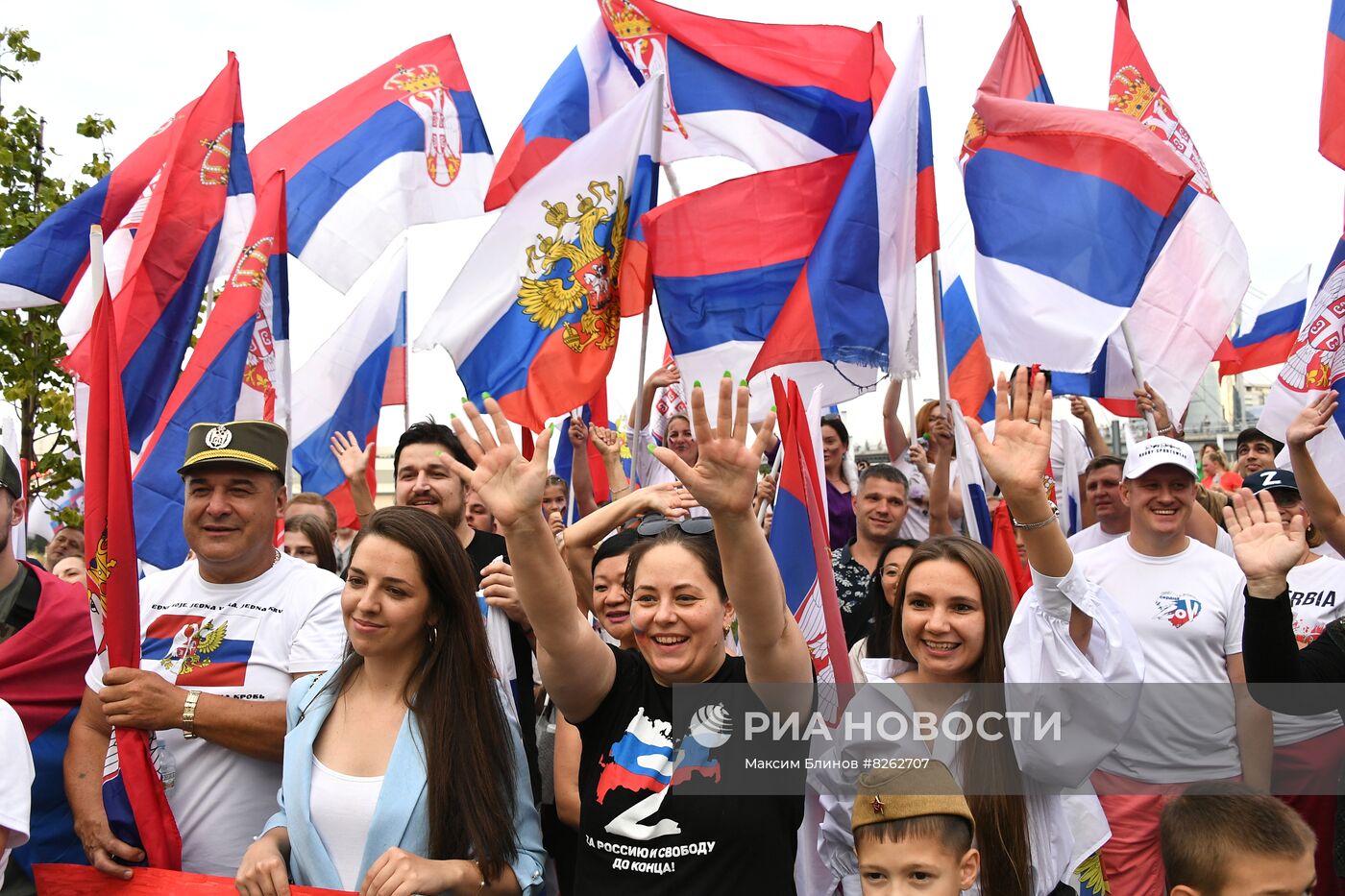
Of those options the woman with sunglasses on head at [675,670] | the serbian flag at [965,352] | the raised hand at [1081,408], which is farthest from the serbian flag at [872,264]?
the serbian flag at [965,352]

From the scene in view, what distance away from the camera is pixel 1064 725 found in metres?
3.22

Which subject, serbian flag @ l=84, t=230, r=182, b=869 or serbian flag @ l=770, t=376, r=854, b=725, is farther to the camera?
serbian flag @ l=770, t=376, r=854, b=725

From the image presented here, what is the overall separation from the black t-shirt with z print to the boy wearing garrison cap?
204 millimetres

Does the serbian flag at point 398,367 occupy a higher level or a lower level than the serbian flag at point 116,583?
higher

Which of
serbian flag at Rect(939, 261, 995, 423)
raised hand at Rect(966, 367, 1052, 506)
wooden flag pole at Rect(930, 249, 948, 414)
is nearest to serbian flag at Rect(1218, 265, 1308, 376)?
serbian flag at Rect(939, 261, 995, 423)

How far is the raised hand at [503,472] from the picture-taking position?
2.87 m

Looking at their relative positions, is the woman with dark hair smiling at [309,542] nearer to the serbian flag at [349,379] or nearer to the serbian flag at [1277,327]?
the serbian flag at [349,379]

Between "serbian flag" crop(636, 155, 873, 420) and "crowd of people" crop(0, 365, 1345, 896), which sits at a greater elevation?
"serbian flag" crop(636, 155, 873, 420)

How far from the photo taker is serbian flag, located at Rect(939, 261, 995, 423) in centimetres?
953

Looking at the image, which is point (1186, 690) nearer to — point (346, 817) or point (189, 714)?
point (346, 817)

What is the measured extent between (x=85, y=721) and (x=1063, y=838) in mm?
2787

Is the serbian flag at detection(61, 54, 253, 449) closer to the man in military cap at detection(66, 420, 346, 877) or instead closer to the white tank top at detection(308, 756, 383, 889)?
the man in military cap at detection(66, 420, 346, 877)

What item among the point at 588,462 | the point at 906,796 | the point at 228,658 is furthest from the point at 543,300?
the point at 906,796

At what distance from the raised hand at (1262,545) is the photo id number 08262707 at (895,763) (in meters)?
1.24
